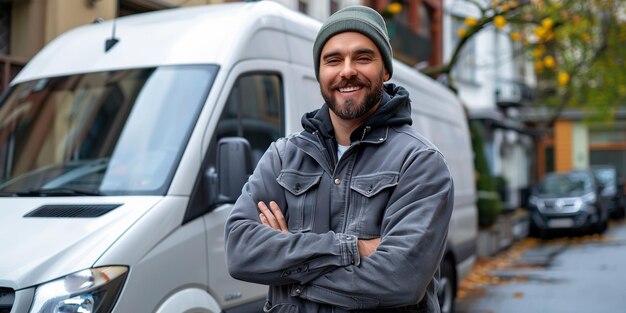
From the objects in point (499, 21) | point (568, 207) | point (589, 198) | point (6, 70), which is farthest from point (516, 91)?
point (6, 70)

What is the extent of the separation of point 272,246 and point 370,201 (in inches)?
13.9

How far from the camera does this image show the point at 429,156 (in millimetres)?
2627

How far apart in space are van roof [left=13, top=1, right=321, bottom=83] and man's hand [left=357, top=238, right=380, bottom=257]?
7.95 feet

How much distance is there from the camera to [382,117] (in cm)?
270

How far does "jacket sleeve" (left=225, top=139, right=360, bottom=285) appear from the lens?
254 cm

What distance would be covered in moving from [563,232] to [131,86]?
18.0 meters

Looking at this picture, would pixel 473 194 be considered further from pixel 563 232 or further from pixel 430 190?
pixel 563 232

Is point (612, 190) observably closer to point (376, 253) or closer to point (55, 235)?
point (55, 235)

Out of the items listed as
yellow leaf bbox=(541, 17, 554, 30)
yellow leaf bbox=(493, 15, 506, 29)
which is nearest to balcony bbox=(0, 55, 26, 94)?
yellow leaf bbox=(493, 15, 506, 29)

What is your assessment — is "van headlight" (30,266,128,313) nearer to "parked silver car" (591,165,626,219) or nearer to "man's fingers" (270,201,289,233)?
"man's fingers" (270,201,289,233)

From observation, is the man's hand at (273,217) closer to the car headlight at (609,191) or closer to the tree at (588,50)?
the tree at (588,50)

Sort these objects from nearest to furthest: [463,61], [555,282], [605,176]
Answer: [555,282], [605,176], [463,61]

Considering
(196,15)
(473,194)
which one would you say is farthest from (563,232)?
(196,15)

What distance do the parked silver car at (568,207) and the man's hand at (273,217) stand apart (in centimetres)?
1875
